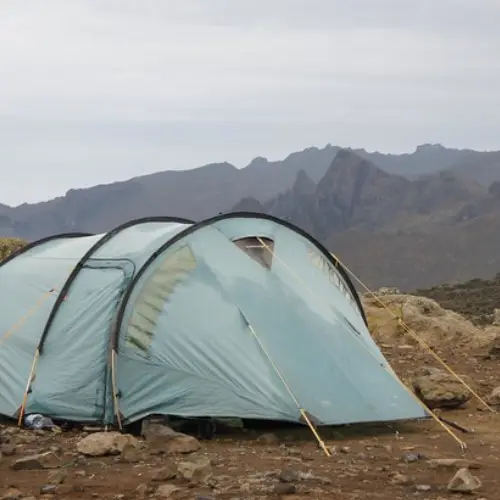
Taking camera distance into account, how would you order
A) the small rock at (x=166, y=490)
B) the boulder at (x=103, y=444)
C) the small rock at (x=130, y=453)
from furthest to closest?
the boulder at (x=103, y=444) → the small rock at (x=130, y=453) → the small rock at (x=166, y=490)

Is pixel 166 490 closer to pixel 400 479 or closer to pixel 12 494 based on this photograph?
pixel 12 494

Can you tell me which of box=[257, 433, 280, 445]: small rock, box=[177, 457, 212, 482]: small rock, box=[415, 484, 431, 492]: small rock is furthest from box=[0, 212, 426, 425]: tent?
box=[415, 484, 431, 492]: small rock

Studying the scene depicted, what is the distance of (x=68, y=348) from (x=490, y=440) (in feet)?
16.4

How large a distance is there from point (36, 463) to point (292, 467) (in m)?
2.38

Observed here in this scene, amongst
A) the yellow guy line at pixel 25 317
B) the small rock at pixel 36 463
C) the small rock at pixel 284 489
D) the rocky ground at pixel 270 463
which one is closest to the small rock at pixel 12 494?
the rocky ground at pixel 270 463

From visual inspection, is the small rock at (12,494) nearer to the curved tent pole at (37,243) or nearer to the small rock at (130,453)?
the small rock at (130,453)

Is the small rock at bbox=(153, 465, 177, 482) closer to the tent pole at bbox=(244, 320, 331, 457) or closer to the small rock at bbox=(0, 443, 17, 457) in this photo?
the tent pole at bbox=(244, 320, 331, 457)

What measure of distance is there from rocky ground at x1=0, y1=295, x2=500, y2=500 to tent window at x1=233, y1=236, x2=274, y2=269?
2312 mm

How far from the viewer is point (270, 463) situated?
8.02 meters

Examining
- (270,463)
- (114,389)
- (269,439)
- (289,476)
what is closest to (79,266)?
(114,389)

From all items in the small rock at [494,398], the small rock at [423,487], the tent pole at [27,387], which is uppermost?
the tent pole at [27,387]

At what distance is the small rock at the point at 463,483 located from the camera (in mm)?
6992

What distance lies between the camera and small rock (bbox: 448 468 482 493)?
699cm

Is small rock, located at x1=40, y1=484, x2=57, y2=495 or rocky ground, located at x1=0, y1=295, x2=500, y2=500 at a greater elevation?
small rock, located at x1=40, y1=484, x2=57, y2=495
